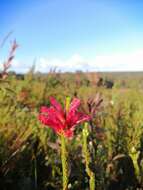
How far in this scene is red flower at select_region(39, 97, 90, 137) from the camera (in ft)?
4.49

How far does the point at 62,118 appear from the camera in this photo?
138 cm

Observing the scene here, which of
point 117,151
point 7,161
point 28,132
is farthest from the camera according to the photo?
point 117,151

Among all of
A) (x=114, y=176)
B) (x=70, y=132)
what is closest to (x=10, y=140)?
(x=114, y=176)

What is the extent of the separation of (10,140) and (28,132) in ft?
0.60

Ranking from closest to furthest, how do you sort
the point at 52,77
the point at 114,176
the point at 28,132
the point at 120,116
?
the point at 28,132
the point at 114,176
the point at 120,116
the point at 52,77

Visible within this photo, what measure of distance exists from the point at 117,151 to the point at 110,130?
25 centimetres

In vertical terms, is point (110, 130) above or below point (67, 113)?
below

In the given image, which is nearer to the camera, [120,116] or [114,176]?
[114,176]

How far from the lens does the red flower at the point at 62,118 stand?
1.37 meters

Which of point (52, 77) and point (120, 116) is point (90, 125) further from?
point (52, 77)

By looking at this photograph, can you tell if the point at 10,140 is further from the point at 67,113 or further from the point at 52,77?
the point at 52,77

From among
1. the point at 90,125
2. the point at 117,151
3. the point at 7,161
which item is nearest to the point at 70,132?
the point at 7,161

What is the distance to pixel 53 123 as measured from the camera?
1.38 metres

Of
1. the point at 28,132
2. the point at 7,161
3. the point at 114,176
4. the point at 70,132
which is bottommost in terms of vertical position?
the point at 114,176
